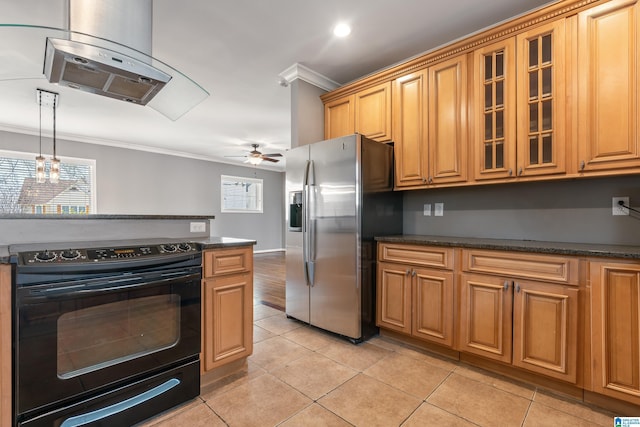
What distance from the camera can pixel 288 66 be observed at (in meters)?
3.12

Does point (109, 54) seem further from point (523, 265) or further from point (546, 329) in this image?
point (546, 329)

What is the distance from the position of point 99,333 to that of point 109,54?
4.62 ft

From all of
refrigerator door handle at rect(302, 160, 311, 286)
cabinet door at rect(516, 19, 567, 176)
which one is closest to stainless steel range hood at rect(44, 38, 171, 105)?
refrigerator door handle at rect(302, 160, 311, 286)

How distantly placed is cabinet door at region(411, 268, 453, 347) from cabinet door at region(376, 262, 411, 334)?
6cm

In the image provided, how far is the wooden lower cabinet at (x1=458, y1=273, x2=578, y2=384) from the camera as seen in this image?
5.91ft

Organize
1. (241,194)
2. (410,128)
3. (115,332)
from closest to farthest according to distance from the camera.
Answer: (115,332) < (410,128) < (241,194)

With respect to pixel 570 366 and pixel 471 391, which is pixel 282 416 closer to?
pixel 471 391

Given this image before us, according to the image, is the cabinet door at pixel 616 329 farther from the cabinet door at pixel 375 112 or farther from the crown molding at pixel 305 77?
Answer: the crown molding at pixel 305 77

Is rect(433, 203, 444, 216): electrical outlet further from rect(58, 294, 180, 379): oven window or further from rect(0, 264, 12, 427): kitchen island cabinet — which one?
rect(0, 264, 12, 427): kitchen island cabinet

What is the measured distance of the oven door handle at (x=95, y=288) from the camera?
132 centimetres

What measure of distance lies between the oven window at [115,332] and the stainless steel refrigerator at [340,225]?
1366 mm

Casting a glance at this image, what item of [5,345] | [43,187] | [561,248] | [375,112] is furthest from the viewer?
[43,187]

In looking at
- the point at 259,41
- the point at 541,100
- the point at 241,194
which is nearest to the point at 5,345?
the point at 259,41

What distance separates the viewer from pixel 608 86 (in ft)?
6.11
